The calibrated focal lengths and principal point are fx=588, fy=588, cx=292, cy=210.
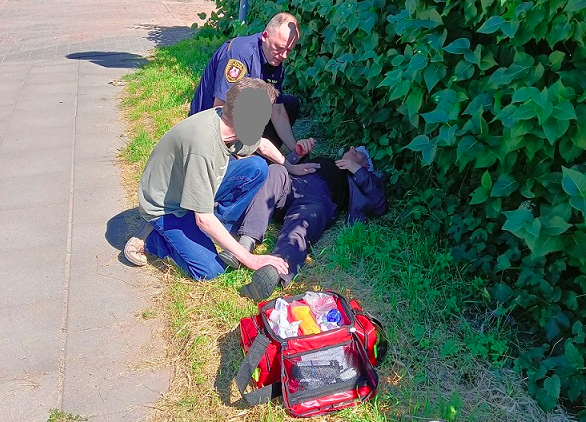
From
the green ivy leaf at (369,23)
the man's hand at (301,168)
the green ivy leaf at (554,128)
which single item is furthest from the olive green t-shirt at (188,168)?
the green ivy leaf at (554,128)

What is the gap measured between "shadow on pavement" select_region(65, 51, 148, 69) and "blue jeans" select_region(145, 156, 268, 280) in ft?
18.0

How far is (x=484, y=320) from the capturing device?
330 cm

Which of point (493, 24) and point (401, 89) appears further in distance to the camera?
point (401, 89)

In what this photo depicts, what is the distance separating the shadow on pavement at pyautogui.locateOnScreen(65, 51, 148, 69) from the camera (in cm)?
877

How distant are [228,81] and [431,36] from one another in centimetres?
155

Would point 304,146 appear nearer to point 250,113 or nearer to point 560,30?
point 250,113

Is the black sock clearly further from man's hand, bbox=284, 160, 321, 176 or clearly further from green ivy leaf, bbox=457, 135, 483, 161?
green ivy leaf, bbox=457, 135, 483, 161

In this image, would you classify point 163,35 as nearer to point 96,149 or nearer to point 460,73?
point 96,149

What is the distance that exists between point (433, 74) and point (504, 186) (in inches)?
28.4

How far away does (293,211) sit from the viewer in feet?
13.2

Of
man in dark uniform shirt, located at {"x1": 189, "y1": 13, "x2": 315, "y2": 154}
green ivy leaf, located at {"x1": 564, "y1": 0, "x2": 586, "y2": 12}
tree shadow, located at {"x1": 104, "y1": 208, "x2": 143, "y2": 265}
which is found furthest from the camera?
man in dark uniform shirt, located at {"x1": 189, "y1": 13, "x2": 315, "y2": 154}

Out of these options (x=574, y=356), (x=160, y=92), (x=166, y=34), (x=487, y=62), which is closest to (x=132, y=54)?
(x=166, y=34)

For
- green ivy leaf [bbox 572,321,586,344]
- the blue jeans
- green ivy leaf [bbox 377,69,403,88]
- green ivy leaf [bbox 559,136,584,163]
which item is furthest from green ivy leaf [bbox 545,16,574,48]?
the blue jeans

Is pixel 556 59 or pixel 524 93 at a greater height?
pixel 556 59
